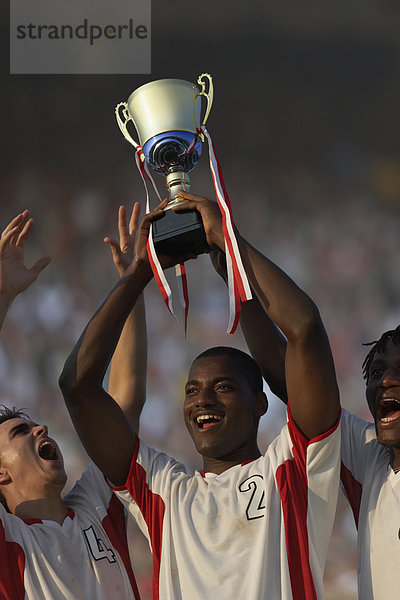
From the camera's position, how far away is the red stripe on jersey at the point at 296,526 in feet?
8.30

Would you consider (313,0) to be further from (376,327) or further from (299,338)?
(299,338)

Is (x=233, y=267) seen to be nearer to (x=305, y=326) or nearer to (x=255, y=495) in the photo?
(x=305, y=326)

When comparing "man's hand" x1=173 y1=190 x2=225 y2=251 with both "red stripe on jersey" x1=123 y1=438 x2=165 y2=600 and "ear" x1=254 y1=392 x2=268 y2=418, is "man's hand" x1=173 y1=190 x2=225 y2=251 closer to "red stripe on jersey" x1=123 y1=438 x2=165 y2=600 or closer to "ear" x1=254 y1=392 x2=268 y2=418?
"ear" x1=254 y1=392 x2=268 y2=418

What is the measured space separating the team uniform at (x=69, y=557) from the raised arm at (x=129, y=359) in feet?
1.33

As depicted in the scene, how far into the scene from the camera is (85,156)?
7.62 meters

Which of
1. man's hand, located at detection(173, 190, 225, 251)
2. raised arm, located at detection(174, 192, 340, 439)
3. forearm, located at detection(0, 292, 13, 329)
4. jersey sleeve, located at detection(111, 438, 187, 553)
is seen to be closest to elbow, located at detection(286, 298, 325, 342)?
raised arm, located at detection(174, 192, 340, 439)

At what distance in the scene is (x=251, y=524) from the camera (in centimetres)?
263

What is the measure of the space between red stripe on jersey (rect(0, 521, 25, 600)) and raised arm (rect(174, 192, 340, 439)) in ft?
3.54

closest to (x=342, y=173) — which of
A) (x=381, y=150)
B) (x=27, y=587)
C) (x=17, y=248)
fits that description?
(x=381, y=150)

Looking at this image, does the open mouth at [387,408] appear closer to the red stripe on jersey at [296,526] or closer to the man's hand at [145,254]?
the red stripe on jersey at [296,526]

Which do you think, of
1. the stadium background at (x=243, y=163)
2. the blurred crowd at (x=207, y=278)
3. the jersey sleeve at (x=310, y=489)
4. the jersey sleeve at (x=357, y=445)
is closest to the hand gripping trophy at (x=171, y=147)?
the jersey sleeve at (x=310, y=489)

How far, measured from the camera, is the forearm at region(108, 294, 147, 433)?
3355 millimetres

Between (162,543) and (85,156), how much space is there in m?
5.37

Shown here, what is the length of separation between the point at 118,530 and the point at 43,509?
284mm
